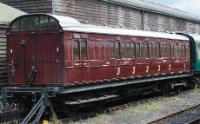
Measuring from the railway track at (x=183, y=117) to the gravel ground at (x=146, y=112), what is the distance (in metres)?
0.47

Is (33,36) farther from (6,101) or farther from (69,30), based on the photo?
(6,101)

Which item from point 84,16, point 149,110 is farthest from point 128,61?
point 84,16

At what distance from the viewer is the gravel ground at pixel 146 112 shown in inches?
588

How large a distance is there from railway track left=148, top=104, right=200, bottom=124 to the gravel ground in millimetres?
465

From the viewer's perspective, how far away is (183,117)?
50.5ft

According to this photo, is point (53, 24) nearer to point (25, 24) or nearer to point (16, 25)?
point (25, 24)

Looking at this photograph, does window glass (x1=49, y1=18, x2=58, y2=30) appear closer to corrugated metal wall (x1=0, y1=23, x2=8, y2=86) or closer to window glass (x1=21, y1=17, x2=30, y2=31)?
window glass (x1=21, y1=17, x2=30, y2=31)

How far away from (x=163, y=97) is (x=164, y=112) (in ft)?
16.3

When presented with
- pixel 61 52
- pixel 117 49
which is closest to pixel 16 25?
pixel 61 52

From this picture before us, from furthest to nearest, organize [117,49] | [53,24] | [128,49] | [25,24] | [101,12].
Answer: [101,12] → [128,49] → [117,49] → [25,24] → [53,24]

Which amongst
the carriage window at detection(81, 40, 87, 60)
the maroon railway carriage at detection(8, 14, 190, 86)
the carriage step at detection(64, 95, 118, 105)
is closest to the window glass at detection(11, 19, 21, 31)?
the maroon railway carriage at detection(8, 14, 190, 86)

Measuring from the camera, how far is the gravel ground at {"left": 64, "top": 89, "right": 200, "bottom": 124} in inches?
588

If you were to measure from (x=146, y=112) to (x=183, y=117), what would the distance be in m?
1.81

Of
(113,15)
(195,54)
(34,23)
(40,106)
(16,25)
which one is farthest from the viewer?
(113,15)
